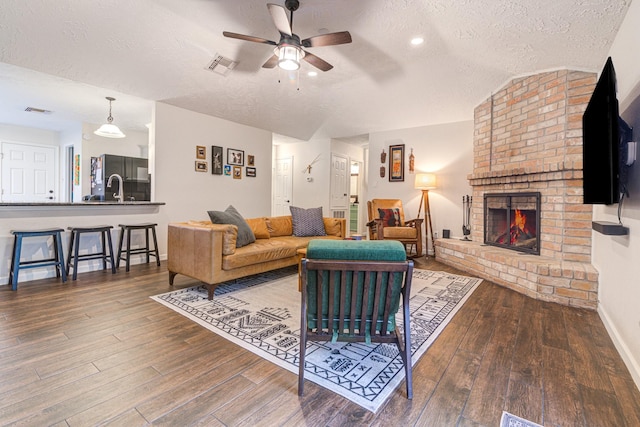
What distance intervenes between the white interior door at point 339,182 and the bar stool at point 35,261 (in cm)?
501

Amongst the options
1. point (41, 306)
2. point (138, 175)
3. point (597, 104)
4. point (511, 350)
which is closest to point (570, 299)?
point (511, 350)

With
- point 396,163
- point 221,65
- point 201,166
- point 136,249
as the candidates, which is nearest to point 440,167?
point 396,163

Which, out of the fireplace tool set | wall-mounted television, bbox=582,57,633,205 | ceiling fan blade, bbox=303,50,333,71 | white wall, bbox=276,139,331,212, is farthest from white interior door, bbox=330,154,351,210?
wall-mounted television, bbox=582,57,633,205

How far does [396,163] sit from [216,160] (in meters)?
3.48

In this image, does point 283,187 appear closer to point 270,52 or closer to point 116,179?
point 116,179

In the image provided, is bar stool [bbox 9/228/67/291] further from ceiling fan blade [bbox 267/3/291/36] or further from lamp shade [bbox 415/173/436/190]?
lamp shade [bbox 415/173/436/190]

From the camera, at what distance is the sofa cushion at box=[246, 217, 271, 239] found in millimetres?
3970

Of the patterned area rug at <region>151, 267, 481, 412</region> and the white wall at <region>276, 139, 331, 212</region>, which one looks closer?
the patterned area rug at <region>151, 267, 481, 412</region>

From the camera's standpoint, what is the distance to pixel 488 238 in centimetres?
435

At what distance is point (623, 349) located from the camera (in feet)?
A: 6.48

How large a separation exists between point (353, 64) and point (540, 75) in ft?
7.51

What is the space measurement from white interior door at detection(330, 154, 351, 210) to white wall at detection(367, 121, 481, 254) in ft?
4.51

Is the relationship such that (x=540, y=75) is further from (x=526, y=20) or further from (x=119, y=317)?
(x=119, y=317)

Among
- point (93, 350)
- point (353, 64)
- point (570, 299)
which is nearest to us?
point (93, 350)
